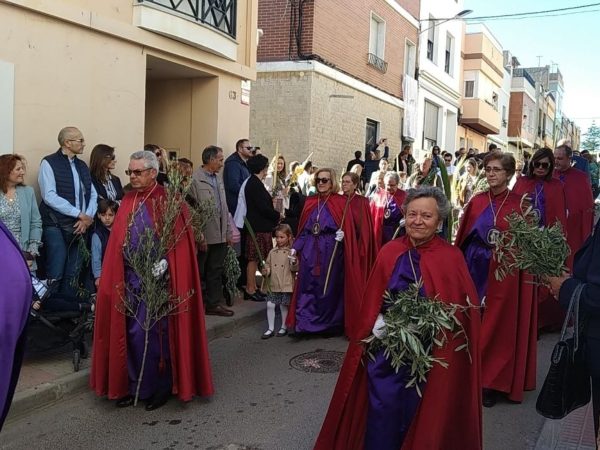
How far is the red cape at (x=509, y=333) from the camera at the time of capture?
5027 millimetres

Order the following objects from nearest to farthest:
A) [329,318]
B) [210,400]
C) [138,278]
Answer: [138,278]
[210,400]
[329,318]

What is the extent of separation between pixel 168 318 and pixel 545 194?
15.2 ft

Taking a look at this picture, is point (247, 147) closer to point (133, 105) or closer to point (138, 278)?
point (133, 105)

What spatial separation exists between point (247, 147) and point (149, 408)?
15.8ft

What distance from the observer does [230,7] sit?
32.1ft

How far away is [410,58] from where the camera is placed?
2134cm

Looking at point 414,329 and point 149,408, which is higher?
point 414,329

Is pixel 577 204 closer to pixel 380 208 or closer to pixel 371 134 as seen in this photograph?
pixel 380 208

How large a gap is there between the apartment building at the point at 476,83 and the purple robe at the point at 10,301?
28.0 m

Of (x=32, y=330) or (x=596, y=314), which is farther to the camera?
(x=32, y=330)

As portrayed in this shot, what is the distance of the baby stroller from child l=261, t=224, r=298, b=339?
7.02 feet

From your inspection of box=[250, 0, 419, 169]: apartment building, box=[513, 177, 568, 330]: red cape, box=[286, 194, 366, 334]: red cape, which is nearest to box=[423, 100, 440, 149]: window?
box=[250, 0, 419, 169]: apartment building

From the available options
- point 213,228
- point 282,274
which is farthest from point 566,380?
point 213,228

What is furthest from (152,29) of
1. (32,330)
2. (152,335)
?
(152,335)
